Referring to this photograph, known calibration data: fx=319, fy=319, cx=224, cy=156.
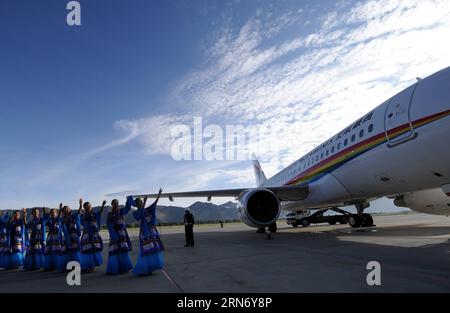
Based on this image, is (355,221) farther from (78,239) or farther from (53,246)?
(53,246)

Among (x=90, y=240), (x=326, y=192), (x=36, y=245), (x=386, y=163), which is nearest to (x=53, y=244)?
(x=36, y=245)

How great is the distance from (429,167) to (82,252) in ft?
28.6

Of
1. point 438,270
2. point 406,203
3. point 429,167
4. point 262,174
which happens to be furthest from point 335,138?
point 262,174

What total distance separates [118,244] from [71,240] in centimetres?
167

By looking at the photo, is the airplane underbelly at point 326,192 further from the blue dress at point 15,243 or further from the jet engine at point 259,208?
the blue dress at point 15,243

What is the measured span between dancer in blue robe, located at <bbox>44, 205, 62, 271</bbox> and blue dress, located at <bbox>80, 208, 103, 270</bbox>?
3.72ft

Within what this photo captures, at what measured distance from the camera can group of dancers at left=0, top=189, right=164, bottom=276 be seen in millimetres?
6414

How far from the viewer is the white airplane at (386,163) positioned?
7906mm

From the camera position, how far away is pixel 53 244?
26.4 feet

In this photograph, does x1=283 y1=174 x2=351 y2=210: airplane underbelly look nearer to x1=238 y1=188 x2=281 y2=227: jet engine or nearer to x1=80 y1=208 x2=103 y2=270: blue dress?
x1=238 y1=188 x2=281 y2=227: jet engine

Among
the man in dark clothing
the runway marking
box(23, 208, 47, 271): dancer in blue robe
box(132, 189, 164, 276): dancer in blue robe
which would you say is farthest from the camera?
the man in dark clothing

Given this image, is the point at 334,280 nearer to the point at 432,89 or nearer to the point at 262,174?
the point at 432,89

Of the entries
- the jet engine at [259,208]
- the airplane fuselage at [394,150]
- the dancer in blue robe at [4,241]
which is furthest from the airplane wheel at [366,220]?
the dancer in blue robe at [4,241]

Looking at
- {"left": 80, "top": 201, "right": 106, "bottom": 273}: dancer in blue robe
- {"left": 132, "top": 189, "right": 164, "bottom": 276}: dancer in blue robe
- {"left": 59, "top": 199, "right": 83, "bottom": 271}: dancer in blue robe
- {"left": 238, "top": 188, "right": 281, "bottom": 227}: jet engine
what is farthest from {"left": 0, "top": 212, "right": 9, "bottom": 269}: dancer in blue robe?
{"left": 238, "top": 188, "right": 281, "bottom": 227}: jet engine
